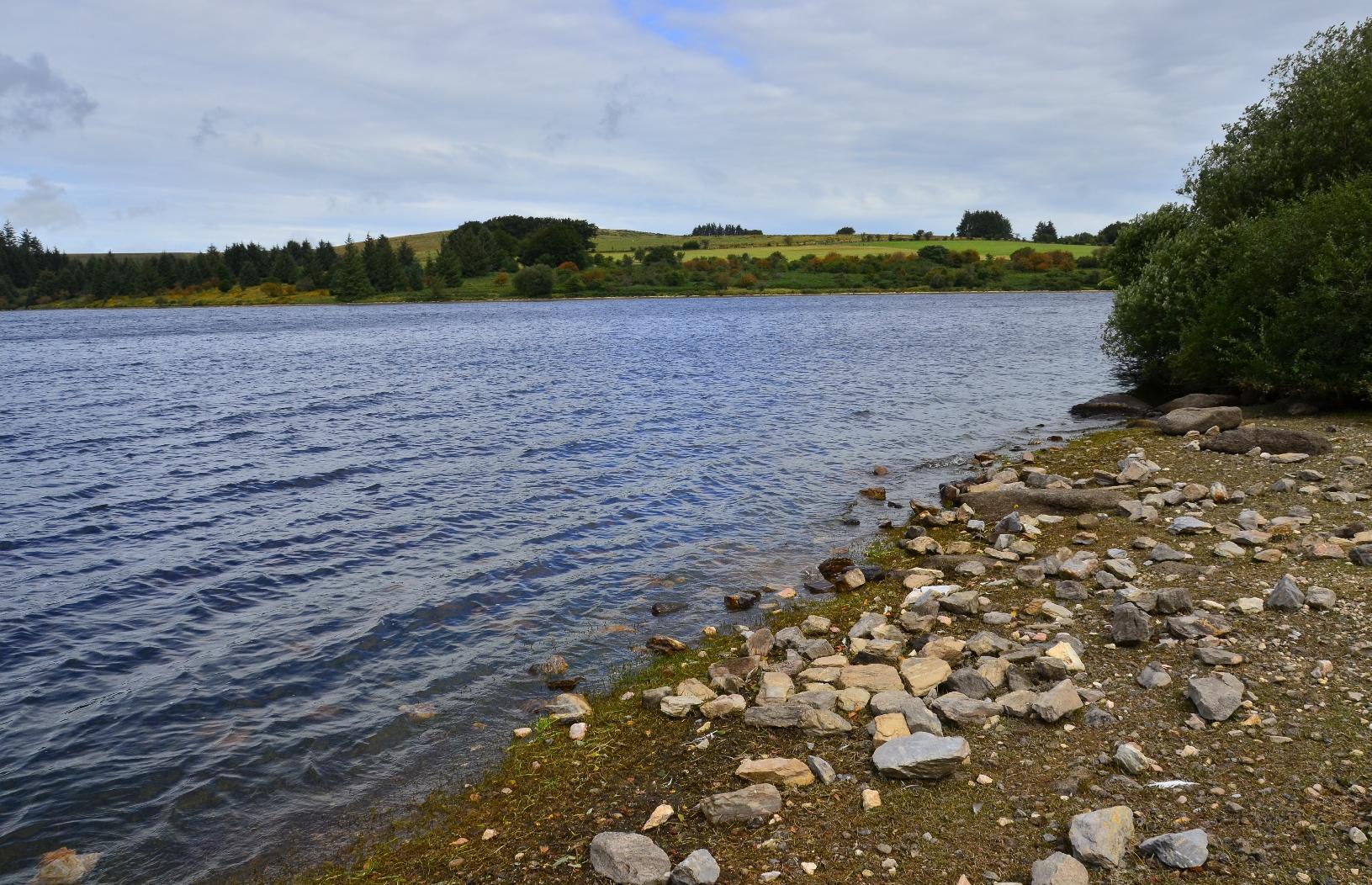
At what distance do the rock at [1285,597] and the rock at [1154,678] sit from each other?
2.30 meters

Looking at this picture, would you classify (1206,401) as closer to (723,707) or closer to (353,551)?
(723,707)

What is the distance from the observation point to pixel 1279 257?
24.2m

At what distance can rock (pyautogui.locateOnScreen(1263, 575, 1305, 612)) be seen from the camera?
960cm

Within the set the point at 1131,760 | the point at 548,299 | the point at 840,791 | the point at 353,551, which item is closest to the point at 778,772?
the point at 840,791

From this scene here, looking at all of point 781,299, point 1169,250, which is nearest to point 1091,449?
point 1169,250

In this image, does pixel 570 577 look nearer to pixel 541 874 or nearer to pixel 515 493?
pixel 515 493

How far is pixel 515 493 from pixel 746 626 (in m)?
10.7

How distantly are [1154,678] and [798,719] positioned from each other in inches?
143

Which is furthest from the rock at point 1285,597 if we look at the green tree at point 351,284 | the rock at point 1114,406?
the green tree at point 351,284

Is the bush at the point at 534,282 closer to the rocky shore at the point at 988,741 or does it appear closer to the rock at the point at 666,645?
the rocky shore at the point at 988,741

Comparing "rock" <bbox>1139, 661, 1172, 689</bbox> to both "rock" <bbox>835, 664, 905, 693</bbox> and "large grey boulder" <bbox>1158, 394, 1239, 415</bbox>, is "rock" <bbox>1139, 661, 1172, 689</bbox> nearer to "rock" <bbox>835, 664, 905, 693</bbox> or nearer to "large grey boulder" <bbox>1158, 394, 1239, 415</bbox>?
"rock" <bbox>835, 664, 905, 693</bbox>

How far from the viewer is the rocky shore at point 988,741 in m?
6.13

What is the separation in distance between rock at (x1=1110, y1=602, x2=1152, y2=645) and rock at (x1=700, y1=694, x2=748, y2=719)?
443 cm

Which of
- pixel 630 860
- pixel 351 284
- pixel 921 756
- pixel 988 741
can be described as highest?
pixel 351 284
